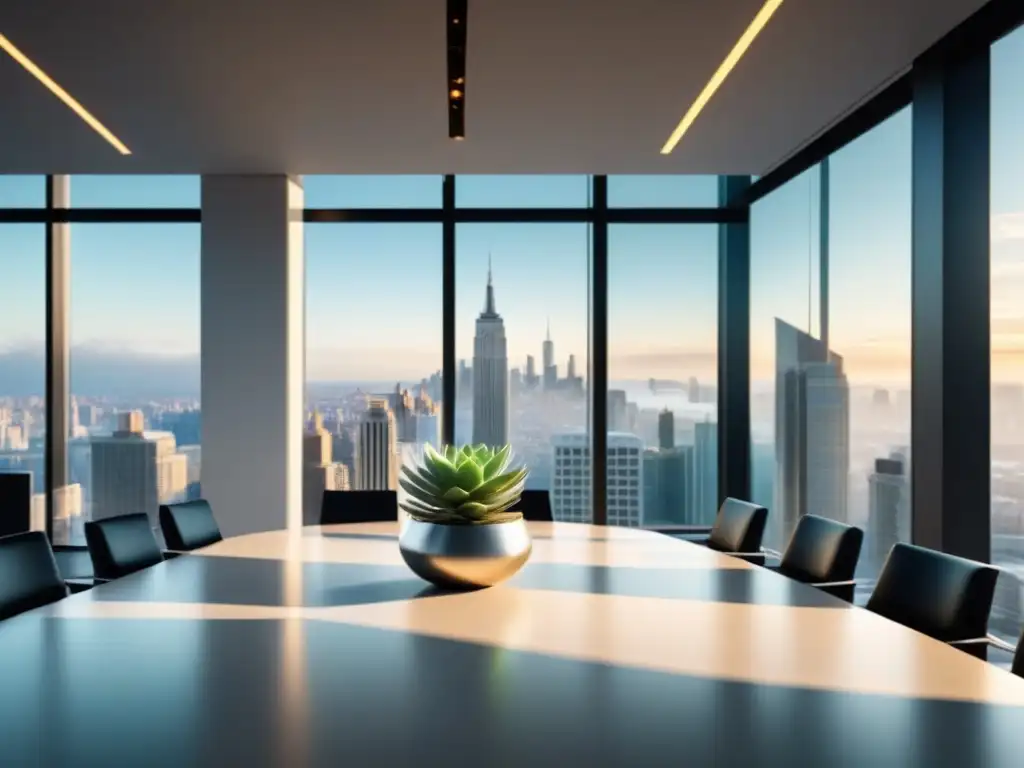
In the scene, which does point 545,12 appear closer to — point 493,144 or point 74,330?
point 493,144

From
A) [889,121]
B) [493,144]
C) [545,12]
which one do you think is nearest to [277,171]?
[493,144]

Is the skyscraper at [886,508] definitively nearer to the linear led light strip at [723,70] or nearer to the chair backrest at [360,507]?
the linear led light strip at [723,70]

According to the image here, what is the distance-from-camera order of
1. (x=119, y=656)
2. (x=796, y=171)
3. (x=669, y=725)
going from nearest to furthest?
(x=669, y=725), (x=119, y=656), (x=796, y=171)

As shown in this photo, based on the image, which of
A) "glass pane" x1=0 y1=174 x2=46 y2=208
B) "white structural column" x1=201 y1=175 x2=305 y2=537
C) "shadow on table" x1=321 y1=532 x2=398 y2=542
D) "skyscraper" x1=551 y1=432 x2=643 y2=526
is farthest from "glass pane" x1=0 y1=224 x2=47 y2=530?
"shadow on table" x1=321 y1=532 x2=398 y2=542

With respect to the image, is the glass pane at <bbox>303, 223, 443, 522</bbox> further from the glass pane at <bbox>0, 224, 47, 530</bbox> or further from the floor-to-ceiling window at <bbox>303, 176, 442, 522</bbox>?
the glass pane at <bbox>0, 224, 47, 530</bbox>

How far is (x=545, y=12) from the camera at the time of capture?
11.1 feet

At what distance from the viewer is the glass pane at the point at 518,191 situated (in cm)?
643

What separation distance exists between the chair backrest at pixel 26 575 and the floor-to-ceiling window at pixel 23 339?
4447 millimetres

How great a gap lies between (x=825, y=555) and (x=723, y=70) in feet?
7.67

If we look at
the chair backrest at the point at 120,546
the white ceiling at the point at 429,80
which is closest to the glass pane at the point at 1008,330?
the white ceiling at the point at 429,80

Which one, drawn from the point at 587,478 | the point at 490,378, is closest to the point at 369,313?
the point at 490,378

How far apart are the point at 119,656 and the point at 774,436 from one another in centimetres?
516

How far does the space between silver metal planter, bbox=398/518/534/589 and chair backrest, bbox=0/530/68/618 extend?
1.11 meters

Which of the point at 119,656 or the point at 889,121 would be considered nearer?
the point at 119,656
